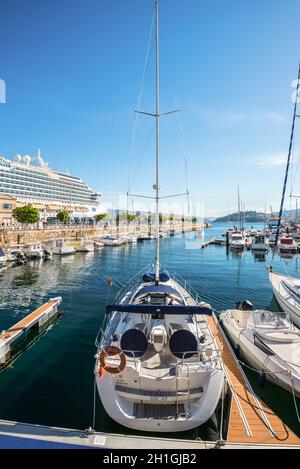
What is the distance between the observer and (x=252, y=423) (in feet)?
22.7

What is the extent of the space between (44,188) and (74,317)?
132 meters

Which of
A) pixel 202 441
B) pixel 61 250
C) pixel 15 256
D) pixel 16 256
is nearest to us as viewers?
pixel 202 441

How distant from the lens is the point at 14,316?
16.8m

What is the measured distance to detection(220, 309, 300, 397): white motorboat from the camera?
895cm

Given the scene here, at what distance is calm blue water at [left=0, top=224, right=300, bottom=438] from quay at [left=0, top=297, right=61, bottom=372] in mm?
587

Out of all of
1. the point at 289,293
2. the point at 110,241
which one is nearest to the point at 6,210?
the point at 110,241

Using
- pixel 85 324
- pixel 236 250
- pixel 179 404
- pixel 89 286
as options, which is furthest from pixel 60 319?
pixel 236 250

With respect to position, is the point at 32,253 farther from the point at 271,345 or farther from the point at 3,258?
the point at 271,345

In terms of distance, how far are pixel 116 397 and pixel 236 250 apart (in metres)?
49.5

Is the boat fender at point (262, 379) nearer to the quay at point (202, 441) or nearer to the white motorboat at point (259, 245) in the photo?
the quay at point (202, 441)

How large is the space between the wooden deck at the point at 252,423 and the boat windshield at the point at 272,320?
11.5 ft

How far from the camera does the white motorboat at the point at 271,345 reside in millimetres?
8953

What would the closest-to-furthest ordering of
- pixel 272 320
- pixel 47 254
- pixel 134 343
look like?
pixel 134 343 < pixel 272 320 < pixel 47 254
